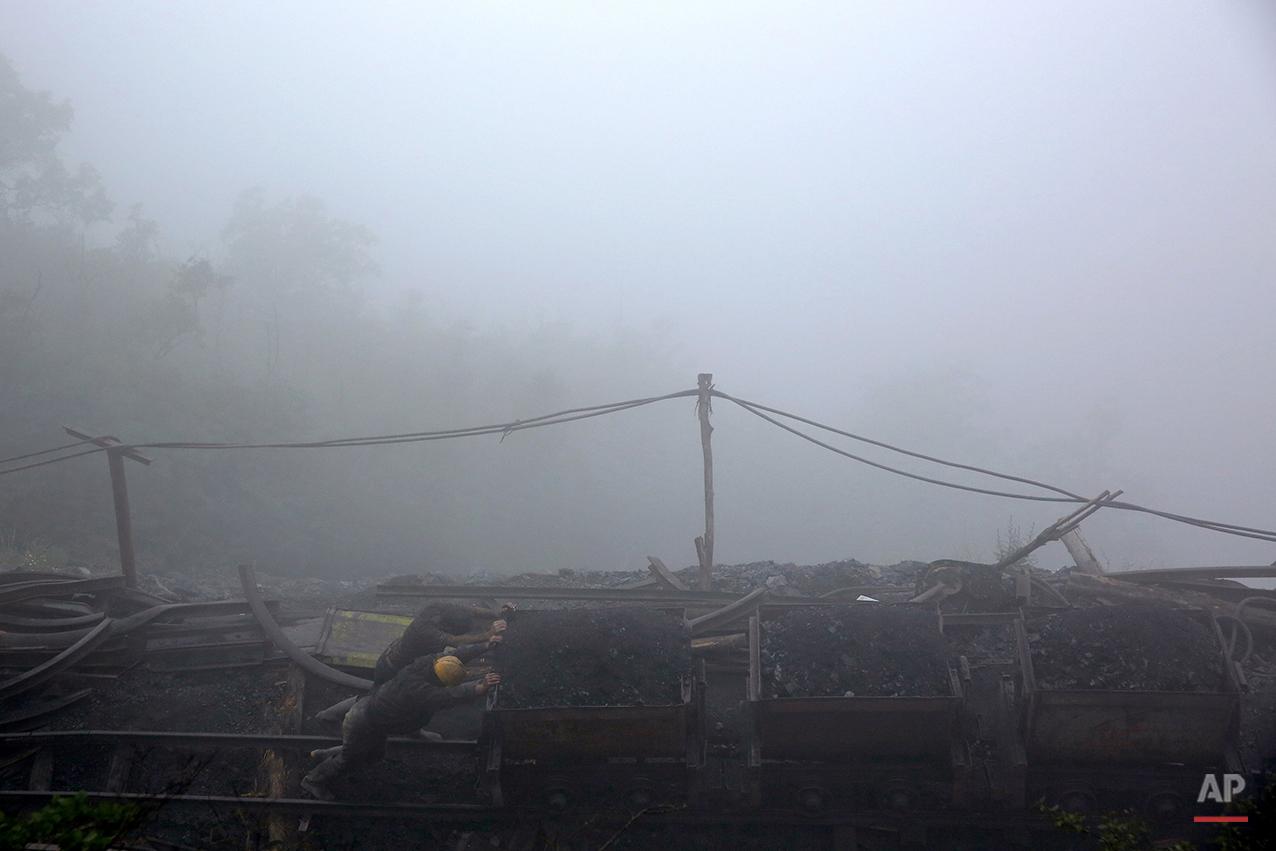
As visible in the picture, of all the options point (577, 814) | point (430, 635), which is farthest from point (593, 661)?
point (430, 635)

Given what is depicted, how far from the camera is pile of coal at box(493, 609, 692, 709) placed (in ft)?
18.2

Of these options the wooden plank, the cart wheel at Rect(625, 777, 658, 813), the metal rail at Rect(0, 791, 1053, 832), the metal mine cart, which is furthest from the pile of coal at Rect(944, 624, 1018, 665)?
the cart wheel at Rect(625, 777, 658, 813)

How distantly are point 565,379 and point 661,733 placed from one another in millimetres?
A: 59702

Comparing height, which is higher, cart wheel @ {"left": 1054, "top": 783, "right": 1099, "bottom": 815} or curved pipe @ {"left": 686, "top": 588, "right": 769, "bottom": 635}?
curved pipe @ {"left": 686, "top": 588, "right": 769, "bottom": 635}

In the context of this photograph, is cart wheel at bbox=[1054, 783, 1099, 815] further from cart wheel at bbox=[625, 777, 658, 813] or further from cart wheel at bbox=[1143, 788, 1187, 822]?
cart wheel at bbox=[625, 777, 658, 813]

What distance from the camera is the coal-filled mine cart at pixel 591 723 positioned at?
17.9ft

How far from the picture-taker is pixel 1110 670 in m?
5.48

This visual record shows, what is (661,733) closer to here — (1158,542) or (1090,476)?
(1158,542)

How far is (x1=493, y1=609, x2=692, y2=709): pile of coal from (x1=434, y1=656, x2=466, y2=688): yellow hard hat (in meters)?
0.29

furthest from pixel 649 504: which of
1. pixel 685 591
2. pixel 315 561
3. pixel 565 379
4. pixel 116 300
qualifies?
pixel 685 591

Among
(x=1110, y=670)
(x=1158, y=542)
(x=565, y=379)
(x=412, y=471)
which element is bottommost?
(x=1158, y=542)

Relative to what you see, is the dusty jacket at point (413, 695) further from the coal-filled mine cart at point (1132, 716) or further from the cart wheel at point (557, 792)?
the coal-filled mine cart at point (1132, 716)

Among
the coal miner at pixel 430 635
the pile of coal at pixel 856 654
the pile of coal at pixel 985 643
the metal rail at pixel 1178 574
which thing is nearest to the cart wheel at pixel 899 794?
the pile of coal at pixel 856 654

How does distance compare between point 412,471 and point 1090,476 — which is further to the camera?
point 1090,476
